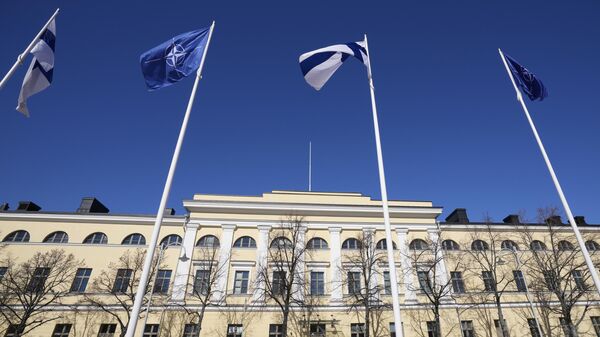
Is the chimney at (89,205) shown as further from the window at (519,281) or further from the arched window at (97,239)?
the window at (519,281)

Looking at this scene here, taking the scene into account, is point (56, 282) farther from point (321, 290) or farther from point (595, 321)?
point (595, 321)

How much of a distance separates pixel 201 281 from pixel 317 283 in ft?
34.9

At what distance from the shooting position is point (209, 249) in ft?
100

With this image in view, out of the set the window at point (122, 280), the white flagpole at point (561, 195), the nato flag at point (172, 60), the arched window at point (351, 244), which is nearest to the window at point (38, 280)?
the window at point (122, 280)

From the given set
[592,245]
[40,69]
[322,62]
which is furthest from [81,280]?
[592,245]

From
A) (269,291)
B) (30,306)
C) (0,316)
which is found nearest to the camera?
(30,306)

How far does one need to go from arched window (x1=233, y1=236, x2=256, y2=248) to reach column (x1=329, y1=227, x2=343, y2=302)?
776cm

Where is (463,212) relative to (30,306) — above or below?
above

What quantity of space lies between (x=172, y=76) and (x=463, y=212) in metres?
36.5

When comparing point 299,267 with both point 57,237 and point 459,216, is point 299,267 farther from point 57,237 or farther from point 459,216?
point 57,237

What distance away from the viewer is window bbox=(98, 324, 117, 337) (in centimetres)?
2627

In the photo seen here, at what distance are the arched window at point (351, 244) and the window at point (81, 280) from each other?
23.8 meters

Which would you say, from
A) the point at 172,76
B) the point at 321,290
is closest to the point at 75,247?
the point at 321,290

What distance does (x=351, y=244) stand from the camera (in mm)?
32406
